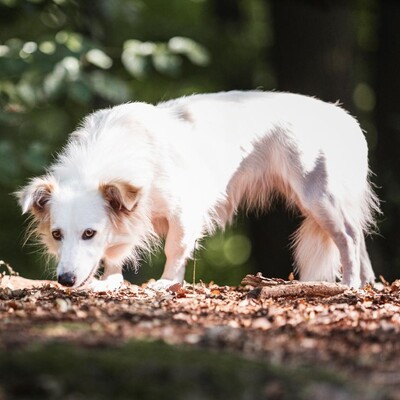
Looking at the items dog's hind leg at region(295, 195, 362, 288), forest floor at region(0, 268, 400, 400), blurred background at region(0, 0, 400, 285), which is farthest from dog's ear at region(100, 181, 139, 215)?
dog's hind leg at region(295, 195, 362, 288)

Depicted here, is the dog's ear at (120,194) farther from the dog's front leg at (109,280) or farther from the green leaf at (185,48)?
the green leaf at (185,48)

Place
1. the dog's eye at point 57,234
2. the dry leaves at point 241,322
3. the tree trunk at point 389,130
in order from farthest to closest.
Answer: the tree trunk at point 389,130
the dog's eye at point 57,234
the dry leaves at point 241,322

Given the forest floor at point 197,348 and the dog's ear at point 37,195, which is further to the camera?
the dog's ear at point 37,195

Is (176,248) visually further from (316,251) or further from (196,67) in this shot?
(196,67)

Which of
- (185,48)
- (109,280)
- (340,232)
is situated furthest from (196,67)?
(109,280)

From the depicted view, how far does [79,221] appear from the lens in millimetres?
6836

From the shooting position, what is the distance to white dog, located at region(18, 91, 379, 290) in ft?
23.0

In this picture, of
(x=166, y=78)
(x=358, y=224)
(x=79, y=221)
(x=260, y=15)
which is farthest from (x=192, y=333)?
(x=260, y=15)

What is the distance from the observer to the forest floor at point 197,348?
3.35 meters

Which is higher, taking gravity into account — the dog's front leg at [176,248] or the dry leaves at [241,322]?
the dog's front leg at [176,248]

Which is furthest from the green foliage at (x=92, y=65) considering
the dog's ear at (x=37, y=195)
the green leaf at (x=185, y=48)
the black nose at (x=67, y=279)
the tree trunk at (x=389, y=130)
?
the tree trunk at (x=389, y=130)

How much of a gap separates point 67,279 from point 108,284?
2.42 ft

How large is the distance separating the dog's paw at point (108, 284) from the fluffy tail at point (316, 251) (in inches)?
67.4

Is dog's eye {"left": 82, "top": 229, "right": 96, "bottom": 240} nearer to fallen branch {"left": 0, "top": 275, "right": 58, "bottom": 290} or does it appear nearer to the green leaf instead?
fallen branch {"left": 0, "top": 275, "right": 58, "bottom": 290}
